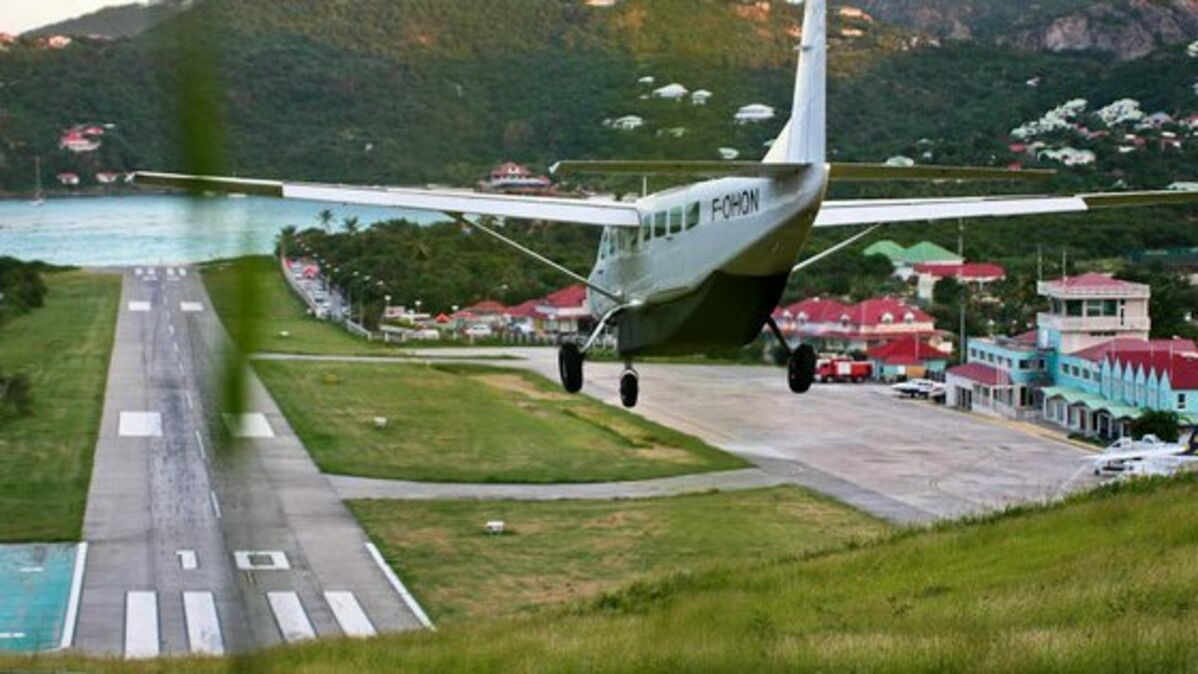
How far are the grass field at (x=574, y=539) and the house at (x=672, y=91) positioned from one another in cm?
1255

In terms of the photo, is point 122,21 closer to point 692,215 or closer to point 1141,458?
point 692,215

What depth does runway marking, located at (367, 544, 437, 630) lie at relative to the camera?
36500mm

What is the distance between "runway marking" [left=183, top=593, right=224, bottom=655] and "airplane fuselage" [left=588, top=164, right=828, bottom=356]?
12.9 m

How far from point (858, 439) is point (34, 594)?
28.5m

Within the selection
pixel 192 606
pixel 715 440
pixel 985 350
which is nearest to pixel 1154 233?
pixel 985 350

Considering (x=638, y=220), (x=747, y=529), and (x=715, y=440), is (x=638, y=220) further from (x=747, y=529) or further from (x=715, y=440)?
(x=715, y=440)

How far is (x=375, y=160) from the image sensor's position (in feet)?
57.7

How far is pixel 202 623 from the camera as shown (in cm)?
3622

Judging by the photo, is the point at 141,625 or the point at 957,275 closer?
the point at 141,625

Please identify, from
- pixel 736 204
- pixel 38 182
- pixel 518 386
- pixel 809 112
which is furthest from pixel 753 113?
pixel 518 386

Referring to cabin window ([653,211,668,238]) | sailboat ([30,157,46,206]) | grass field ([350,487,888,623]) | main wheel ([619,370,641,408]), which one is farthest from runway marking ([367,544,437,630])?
sailboat ([30,157,46,206])

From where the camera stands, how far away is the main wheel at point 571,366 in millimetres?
20500

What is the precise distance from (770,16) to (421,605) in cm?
1602

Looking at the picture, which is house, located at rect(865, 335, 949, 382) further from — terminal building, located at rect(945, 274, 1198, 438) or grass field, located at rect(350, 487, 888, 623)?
grass field, located at rect(350, 487, 888, 623)
